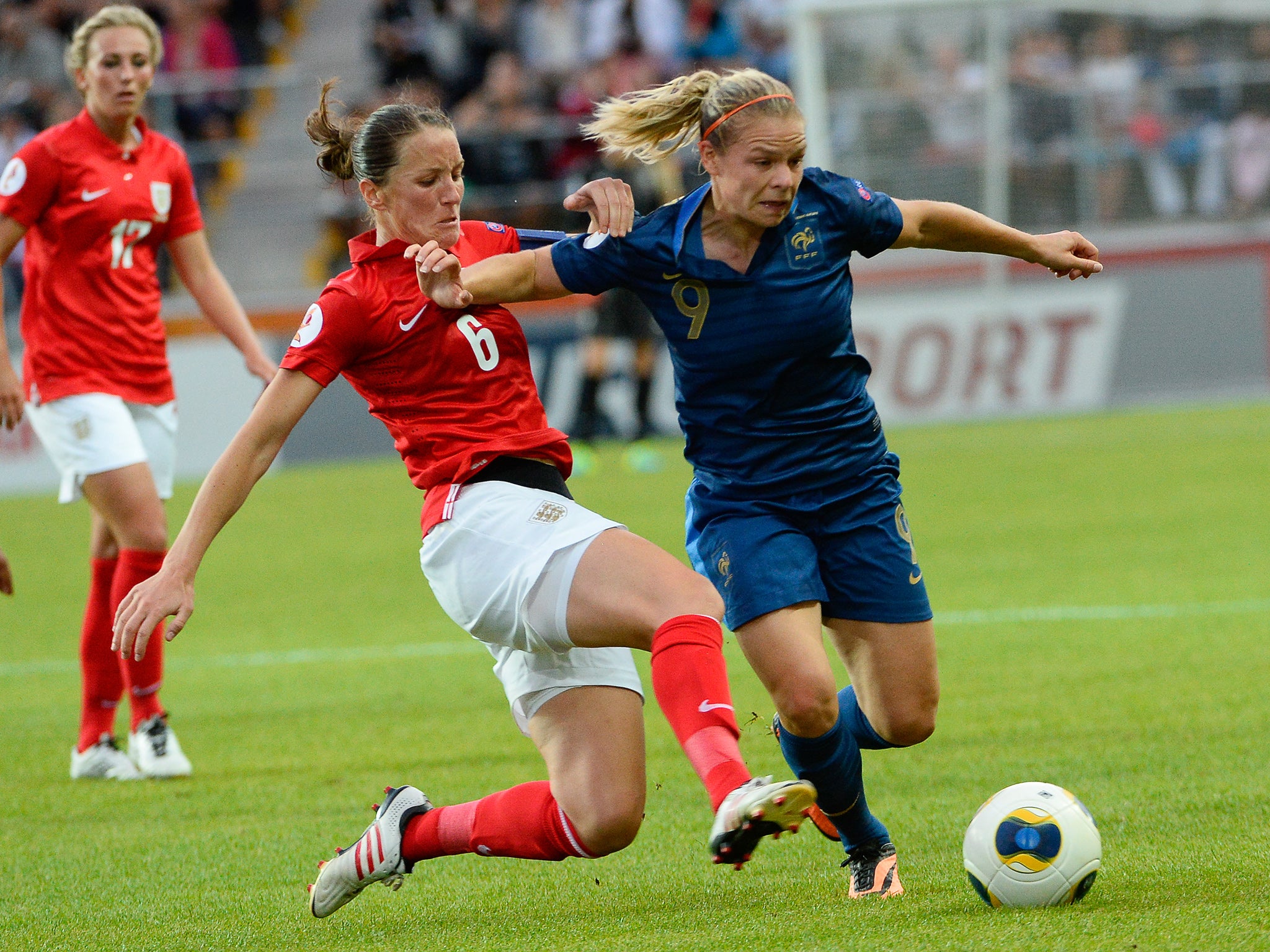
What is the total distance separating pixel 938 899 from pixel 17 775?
356cm

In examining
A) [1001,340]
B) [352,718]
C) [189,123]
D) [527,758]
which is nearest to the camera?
[527,758]

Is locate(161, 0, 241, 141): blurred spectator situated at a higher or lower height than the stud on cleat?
higher

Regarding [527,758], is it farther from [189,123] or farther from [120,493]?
[189,123]

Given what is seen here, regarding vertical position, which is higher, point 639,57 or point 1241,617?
point 639,57

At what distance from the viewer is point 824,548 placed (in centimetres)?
396

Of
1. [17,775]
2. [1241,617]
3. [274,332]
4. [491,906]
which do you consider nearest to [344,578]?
[17,775]

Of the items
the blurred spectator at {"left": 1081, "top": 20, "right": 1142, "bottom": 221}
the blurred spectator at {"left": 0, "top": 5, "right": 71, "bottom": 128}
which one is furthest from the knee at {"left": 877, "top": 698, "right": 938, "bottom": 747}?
the blurred spectator at {"left": 0, "top": 5, "right": 71, "bottom": 128}

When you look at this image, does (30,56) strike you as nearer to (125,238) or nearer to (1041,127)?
(1041,127)

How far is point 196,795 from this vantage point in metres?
5.38

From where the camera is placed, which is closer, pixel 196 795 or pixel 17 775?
pixel 196 795

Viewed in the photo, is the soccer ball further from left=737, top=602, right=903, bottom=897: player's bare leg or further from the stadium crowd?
the stadium crowd

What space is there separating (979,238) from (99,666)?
3.57 meters

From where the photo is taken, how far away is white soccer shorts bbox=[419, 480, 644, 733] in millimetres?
3439

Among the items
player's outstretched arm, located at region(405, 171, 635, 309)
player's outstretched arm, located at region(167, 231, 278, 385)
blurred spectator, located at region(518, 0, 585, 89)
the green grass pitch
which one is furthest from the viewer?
blurred spectator, located at region(518, 0, 585, 89)
